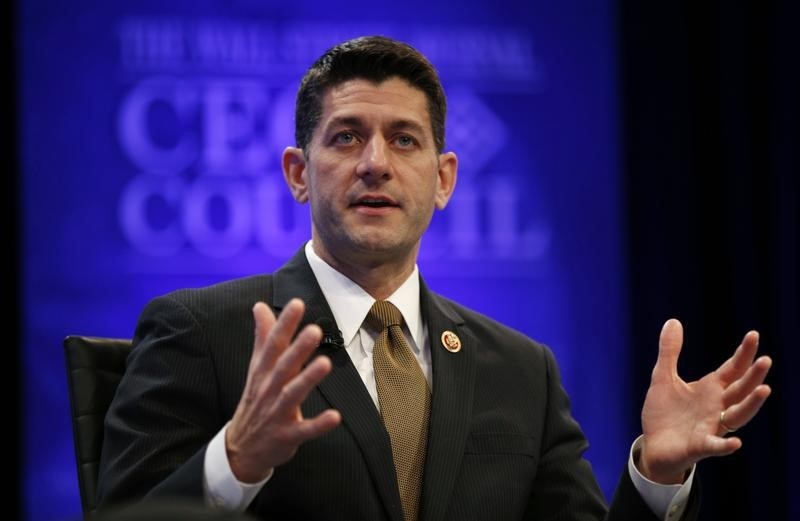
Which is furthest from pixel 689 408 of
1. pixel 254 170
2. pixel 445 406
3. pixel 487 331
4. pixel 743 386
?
pixel 254 170

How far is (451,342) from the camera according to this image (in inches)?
97.5

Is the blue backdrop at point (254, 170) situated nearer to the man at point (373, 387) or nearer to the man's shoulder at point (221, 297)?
the man at point (373, 387)

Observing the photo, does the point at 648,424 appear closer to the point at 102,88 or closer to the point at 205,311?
the point at 205,311

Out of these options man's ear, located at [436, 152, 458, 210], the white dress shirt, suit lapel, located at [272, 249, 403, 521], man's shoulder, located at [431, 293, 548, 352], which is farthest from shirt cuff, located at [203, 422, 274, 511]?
man's ear, located at [436, 152, 458, 210]

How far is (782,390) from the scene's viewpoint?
14.0 ft

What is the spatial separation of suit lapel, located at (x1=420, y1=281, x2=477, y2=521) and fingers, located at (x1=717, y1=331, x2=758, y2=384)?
0.54m

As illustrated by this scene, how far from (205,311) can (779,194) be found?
286cm

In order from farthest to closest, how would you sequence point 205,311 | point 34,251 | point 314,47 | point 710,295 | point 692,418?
point 710,295 < point 314,47 < point 34,251 < point 205,311 < point 692,418

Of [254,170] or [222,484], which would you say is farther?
[254,170]

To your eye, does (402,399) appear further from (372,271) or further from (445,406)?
(372,271)

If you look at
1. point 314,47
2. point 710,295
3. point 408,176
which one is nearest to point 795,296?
point 710,295

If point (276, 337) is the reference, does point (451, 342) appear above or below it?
below

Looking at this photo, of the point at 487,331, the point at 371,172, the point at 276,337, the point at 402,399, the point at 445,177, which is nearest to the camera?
the point at 276,337

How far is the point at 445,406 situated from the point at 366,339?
23 cm
